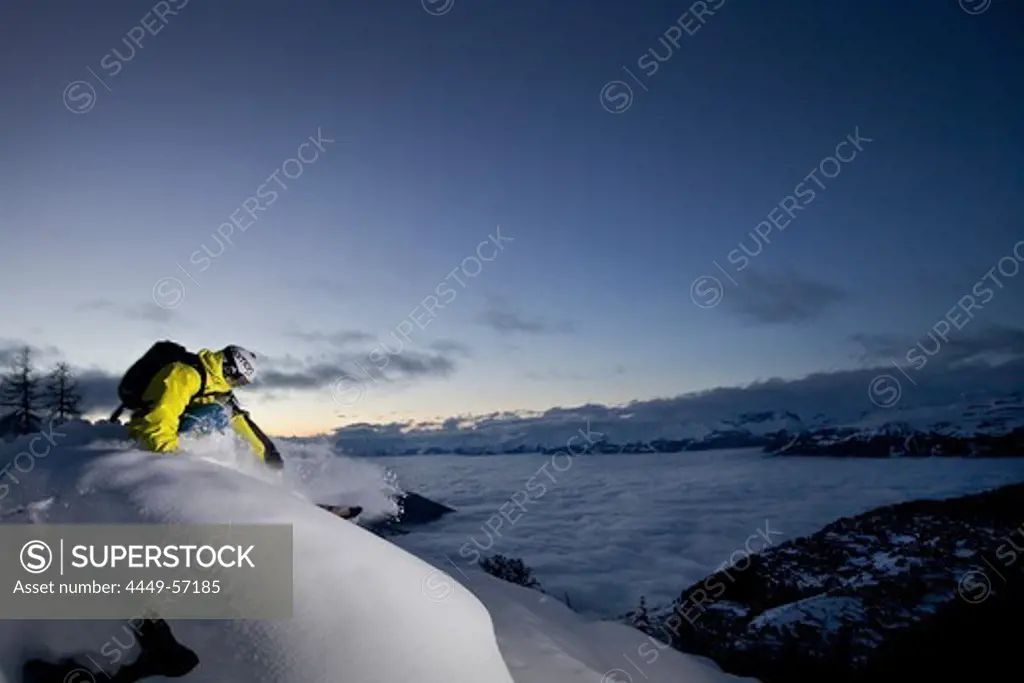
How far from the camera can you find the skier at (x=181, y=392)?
4.69 m

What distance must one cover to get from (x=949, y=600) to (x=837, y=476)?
1475 cm

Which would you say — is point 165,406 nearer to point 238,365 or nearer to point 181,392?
point 181,392

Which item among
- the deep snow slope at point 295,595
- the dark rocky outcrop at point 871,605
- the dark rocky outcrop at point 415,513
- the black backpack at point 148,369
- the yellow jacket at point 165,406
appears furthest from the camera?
the dark rocky outcrop at point 415,513

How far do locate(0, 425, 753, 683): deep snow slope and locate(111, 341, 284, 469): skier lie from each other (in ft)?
1.00

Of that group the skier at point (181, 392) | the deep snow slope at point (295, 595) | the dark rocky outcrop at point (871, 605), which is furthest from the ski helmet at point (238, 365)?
the dark rocky outcrop at point (871, 605)

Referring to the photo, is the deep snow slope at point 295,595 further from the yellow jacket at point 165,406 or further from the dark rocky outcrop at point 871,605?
the dark rocky outcrop at point 871,605

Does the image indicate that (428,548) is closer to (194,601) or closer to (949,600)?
(194,601)

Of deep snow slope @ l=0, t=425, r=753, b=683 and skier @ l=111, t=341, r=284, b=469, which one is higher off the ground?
skier @ l=111, t=341, r=284, b=469

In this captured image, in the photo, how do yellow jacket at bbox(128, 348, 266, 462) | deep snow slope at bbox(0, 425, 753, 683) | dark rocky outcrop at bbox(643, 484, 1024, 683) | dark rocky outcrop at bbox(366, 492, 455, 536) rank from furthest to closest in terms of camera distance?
dark rocky outcrop at bbox(366, 492, 455, 536), dark rocky outcrop at bbox(643, 484, 1024, 683), yellow jacket at bbox(128, 348, 266, 462), deep snow slope at bbox(0, 425, 753, 683)

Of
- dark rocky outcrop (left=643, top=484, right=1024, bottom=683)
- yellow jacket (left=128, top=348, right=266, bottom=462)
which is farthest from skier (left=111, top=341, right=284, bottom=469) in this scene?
dark rocky outcrop (left=643, top=484, right=1024, bottom=683)

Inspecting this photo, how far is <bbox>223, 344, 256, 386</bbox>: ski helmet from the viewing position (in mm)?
5406

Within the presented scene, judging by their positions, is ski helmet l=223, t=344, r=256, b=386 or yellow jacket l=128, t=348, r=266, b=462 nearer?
yellow jacket l=128, t=348, r=266, b=462

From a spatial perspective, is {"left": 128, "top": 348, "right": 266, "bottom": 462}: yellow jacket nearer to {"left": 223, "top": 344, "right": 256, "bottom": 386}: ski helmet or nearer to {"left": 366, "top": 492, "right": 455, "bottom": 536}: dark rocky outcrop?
{"left": 223, "top": 344, "right": 256, "bottom": 386}: ski helmet

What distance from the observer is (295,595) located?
3.46 metres
